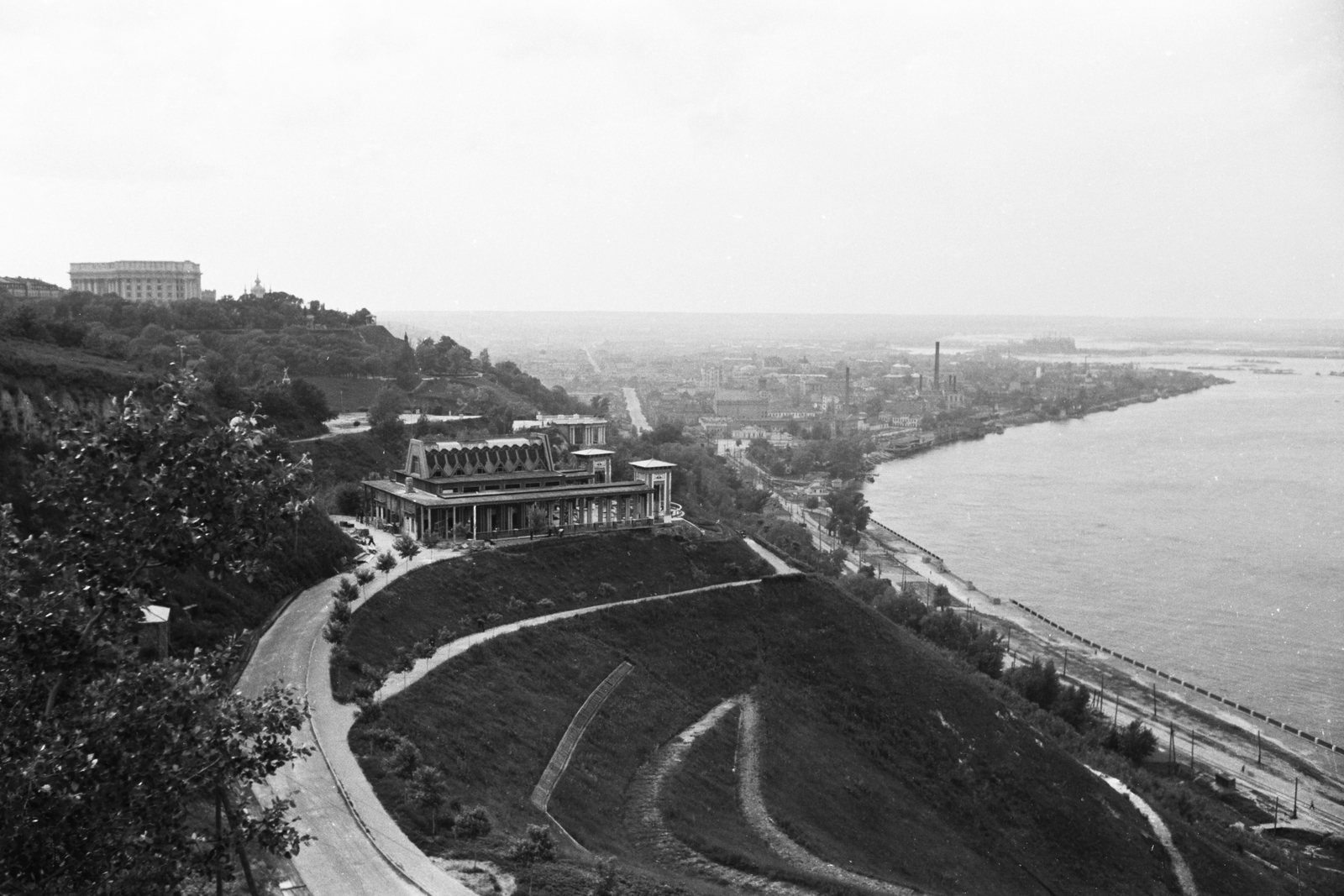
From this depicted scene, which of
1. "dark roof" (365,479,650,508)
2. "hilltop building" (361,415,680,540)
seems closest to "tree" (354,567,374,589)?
"hilltop building" (361,415,680,540)

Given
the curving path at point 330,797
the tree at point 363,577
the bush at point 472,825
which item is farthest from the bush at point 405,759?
the tree at point 363,577

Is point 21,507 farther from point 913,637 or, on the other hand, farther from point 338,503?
point 913,637

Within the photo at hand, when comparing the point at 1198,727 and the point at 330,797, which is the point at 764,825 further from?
the point at 1198,727

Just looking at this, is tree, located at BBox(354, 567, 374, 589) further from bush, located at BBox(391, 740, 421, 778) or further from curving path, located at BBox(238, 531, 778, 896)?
bush, located at BBox(391, 740, 421, 778)

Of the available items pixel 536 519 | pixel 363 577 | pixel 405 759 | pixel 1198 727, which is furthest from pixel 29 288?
pixel 1198 727

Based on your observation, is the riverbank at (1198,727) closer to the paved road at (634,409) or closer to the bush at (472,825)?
the bush at (472,825)

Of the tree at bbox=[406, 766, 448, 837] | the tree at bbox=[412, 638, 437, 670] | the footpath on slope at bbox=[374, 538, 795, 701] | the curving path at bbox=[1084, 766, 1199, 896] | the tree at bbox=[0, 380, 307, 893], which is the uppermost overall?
the tree at bbox=[0, 380, 307, 893]
